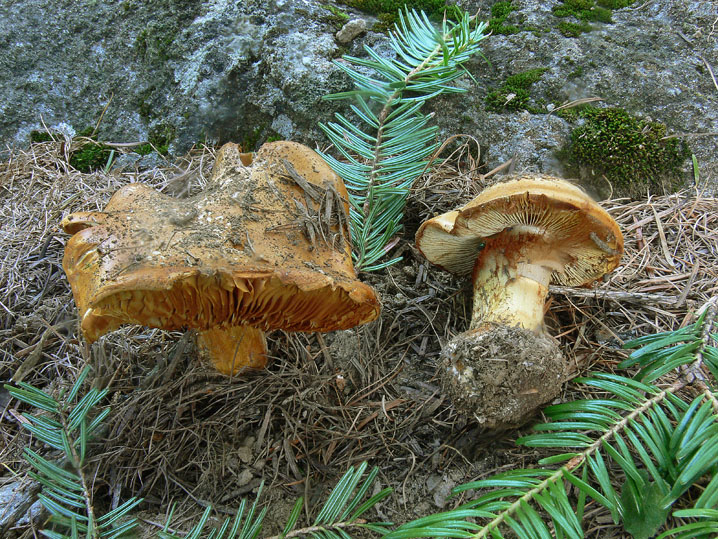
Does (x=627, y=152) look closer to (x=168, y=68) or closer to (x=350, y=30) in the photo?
(x=350, y=30)

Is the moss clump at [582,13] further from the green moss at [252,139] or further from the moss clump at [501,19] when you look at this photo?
the green moss at [252,139]

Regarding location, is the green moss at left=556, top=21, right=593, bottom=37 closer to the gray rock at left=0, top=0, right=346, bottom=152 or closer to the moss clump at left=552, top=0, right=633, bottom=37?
the moss clump at left=552, top=0, right=633, bottom=37

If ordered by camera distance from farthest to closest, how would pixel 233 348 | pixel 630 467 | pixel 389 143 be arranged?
pixel 389 143
pixel 233 348
pixel 630 467

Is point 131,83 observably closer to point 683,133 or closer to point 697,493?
point 683,133

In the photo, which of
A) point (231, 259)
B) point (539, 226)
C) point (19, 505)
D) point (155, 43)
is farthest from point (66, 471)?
point (155, 43)

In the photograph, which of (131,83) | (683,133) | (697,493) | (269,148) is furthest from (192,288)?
(683,133)

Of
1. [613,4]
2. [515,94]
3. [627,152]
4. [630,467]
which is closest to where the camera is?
[630,467]

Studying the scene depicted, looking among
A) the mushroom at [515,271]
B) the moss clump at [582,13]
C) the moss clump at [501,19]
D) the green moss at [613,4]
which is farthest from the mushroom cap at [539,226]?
the green moss at [613,4]
